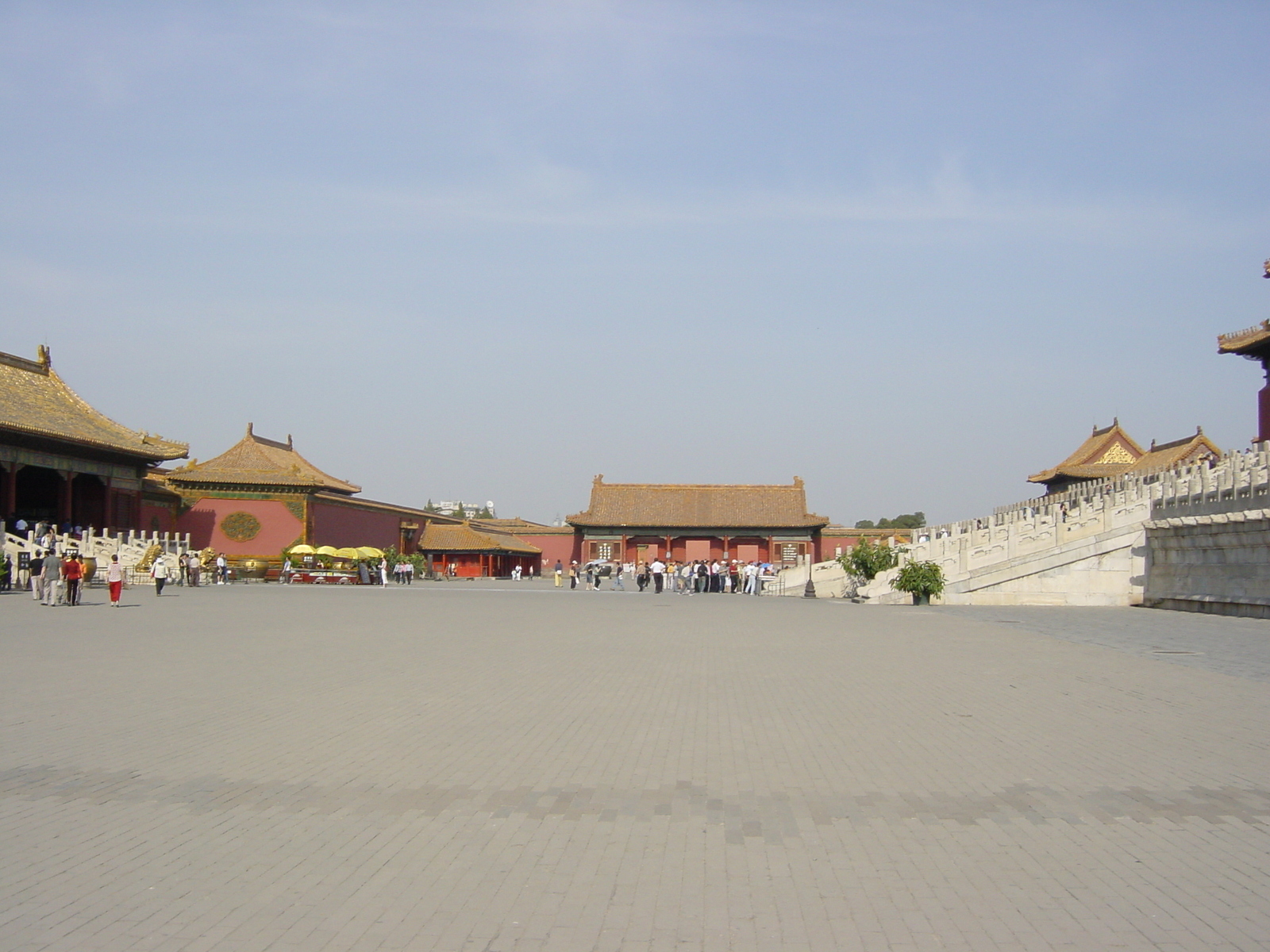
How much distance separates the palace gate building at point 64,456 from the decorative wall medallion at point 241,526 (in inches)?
112

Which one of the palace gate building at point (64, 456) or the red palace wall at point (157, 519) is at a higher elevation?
the palace gate building at point (64, 456)

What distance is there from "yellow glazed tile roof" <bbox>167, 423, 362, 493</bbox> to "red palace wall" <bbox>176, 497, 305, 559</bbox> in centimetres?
87

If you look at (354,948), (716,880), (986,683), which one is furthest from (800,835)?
(986,683)

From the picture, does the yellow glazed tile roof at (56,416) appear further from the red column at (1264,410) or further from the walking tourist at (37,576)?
the red column at (1264,410)

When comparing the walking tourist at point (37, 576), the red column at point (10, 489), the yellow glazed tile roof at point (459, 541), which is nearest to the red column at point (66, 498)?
the red column at point (10, 489)

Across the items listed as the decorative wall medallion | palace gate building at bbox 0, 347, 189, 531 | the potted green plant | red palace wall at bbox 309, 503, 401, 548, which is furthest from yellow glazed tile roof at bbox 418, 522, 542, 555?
the potted green plant

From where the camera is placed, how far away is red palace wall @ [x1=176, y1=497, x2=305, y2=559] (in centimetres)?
4150

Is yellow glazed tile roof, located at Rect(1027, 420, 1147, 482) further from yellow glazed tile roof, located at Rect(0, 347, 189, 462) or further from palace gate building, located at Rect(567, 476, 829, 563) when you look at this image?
yellow glazed tile roof, located at Rect(0, 347, 189, 462)

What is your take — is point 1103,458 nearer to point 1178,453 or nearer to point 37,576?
point 1178,453

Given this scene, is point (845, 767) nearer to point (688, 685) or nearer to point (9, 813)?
point (688, 685)

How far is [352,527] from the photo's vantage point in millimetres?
47000

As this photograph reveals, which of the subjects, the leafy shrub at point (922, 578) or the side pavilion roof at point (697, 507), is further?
the side pavilion roof at point (697, 507)

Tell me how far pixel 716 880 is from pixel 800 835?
79 cm

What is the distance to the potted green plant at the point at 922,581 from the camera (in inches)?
949
